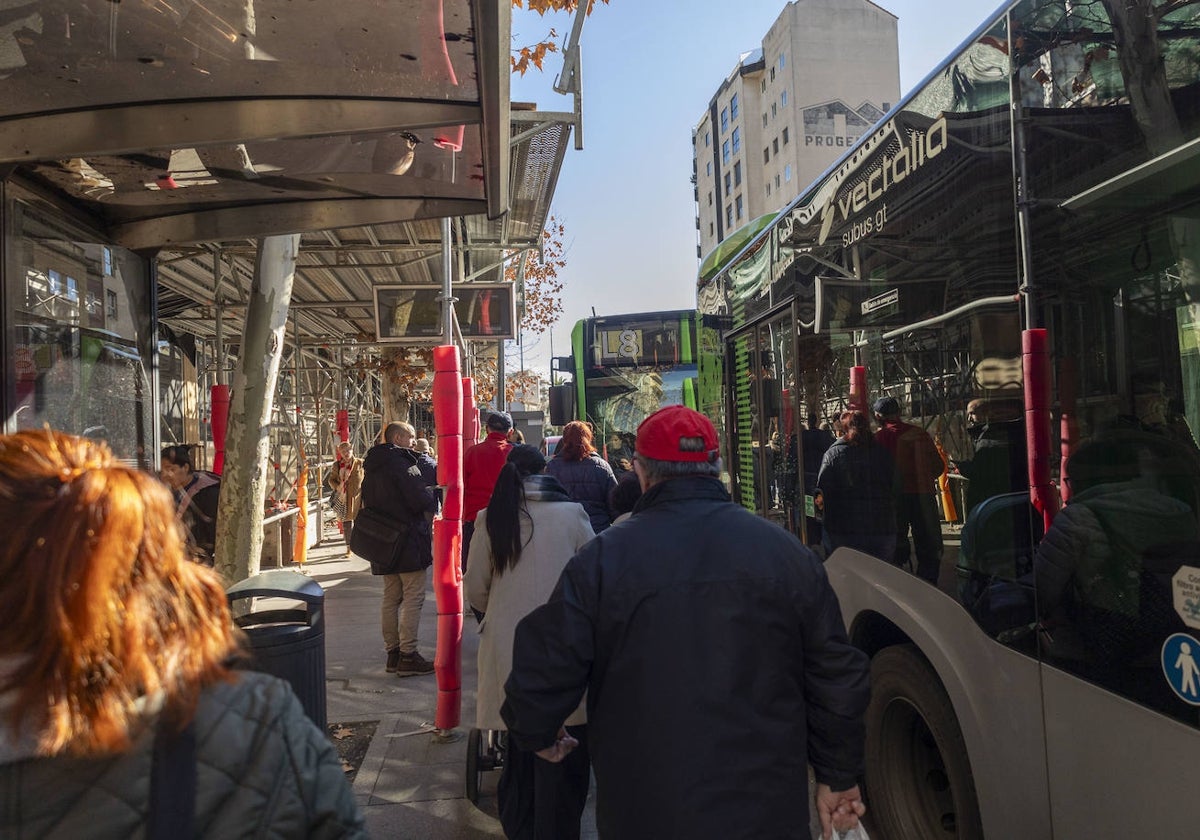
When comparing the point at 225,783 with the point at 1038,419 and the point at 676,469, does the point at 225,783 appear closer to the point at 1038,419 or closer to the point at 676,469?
the point at 676,469

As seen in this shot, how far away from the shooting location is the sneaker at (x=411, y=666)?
6.60 m

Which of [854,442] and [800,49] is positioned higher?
[800,49]

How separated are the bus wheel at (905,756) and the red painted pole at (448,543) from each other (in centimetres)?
243

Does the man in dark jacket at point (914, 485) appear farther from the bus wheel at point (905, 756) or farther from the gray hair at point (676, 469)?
the gray hair at point (676, 469)

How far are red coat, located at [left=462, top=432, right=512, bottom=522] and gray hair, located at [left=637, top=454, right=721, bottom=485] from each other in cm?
412

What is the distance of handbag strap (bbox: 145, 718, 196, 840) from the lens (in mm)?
1077

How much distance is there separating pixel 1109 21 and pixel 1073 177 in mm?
369

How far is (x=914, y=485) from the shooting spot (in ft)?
10.4

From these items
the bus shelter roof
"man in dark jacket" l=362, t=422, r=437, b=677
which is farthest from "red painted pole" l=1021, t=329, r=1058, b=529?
"man in dark jacket" l=362, t=422, r=437, b=677

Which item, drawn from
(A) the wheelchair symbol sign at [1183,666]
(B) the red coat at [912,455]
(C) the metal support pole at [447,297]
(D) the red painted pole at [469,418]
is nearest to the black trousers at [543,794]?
(B) the red coat at [912,455]

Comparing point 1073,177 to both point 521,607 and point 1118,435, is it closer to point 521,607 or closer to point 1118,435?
point 1118,435

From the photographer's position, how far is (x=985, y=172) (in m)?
2.63

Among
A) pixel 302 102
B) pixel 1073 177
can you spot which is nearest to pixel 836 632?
pixel 1073 177

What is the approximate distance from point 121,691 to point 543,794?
8.00 ft
